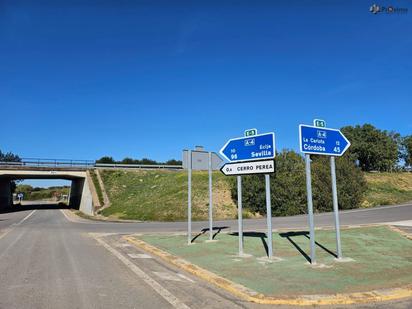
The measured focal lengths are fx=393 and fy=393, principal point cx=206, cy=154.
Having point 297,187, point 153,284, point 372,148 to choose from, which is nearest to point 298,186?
point 297,187

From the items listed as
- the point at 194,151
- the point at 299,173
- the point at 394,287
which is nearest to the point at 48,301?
the point at 394,287

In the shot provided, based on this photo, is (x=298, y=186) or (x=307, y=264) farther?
(x=298, y=186)

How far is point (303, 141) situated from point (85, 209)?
1485 inches

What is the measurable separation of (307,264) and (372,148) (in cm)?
6794

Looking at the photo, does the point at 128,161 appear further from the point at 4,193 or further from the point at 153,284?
the point at 153,284

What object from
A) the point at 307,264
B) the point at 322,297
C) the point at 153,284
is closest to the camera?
the point at 322,297

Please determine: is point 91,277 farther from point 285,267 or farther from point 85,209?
point 85,209

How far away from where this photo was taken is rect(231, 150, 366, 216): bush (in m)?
31.3

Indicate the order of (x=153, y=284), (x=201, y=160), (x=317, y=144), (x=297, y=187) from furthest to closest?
1. (x=297, y=187)
2. (x=201, y=160)
3. (x=317, y=144)
4. (x=153, y=284)

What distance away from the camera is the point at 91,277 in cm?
795

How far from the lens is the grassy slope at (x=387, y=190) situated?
39.0 metres

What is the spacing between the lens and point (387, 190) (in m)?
46.2

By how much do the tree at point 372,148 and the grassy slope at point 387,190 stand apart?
13198mm

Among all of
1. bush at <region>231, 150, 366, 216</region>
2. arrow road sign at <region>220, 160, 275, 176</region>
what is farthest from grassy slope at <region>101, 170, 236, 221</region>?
arrow road sign at <region>220, 160, 275, 176</region>
